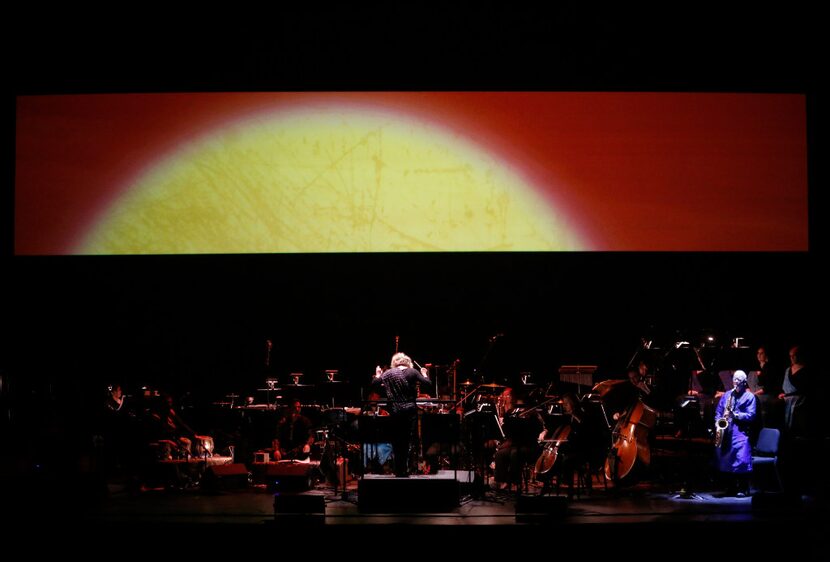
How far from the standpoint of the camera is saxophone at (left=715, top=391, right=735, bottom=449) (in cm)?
858

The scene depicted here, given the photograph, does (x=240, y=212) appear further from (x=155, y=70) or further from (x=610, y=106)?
(x=610, y=106)

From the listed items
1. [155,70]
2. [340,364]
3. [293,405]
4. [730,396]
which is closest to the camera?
[730,396]

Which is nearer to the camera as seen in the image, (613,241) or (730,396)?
(730,396)

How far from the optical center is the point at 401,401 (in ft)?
27.7

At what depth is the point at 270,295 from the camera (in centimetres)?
1098

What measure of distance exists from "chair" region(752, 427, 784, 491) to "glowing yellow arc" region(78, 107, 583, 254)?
275 centimetres

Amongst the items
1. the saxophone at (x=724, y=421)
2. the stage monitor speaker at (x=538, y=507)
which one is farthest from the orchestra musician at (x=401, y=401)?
the saxophone at (x=724, y=421)

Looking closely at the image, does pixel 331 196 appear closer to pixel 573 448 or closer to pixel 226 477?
pixel 226 477

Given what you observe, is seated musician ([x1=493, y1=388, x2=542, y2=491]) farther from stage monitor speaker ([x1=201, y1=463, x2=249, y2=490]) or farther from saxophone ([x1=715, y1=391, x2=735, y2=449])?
stage monitor speaker ([x1=201, y1=463, x2=249, y2=490])

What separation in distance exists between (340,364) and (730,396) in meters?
5.24

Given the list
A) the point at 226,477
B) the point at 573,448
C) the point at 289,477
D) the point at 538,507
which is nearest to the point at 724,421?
the point at 573,448

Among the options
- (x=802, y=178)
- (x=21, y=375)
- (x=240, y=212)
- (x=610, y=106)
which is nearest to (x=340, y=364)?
(x=240, y=212)

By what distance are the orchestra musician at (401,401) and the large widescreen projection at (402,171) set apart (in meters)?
1.71

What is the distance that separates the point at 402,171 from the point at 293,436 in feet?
11.2
